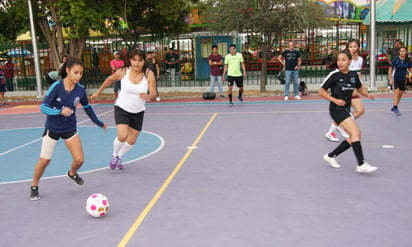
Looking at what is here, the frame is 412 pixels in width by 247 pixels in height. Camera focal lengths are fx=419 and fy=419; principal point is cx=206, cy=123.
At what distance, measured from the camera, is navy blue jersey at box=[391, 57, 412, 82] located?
1094 centimetres

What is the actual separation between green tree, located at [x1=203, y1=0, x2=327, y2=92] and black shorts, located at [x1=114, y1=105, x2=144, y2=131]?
1065 centimetres

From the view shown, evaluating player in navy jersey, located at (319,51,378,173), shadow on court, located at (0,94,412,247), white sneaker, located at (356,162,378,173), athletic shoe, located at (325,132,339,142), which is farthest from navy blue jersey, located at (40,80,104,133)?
athletic shoe, located at (325,132,339,142)

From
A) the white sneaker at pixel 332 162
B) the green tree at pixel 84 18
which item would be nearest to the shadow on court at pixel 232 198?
the white sneaker at pixel 332 162

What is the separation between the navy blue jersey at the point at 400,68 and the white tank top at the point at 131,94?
7.50m

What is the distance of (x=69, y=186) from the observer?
6.02 m

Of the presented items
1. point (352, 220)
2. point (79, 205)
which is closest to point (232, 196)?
point (352, 220)

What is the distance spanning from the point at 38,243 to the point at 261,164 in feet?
12.3

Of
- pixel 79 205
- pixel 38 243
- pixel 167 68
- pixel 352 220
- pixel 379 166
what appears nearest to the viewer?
pixel 38 243

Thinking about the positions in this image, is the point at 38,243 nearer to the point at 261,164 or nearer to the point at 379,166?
the point at 261,164

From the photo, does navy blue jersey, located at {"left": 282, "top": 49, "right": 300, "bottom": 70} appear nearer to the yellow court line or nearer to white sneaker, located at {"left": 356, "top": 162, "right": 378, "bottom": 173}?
the yellow court line

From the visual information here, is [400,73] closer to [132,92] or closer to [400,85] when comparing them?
[400,85]

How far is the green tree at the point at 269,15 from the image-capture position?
15922mm

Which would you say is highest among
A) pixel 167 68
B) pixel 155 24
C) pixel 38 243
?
pixel 155 24

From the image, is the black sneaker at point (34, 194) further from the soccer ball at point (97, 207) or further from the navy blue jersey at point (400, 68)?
the navy blue jersey at point (400, 68)
